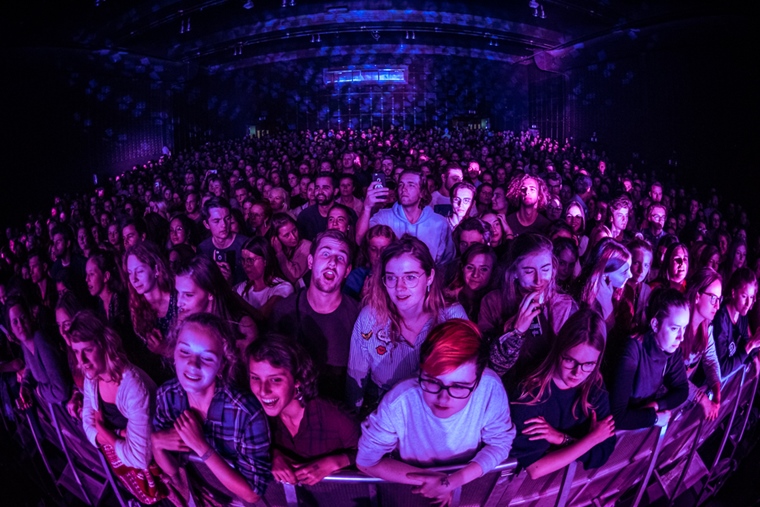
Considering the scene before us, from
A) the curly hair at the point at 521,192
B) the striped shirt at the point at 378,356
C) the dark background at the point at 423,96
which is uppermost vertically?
the dark background at the point at 423,96

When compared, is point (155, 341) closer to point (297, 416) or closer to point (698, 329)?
point (297, 416)

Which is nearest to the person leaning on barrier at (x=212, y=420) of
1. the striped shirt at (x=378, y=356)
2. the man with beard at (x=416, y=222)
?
the striped shirt at (x=378, y=356)

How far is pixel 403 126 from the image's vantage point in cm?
2538

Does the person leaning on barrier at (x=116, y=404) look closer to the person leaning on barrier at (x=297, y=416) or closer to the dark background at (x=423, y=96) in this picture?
the person leaning on barrier at (x=297, y=416)

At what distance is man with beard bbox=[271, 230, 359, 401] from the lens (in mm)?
2492

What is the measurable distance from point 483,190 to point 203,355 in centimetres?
399

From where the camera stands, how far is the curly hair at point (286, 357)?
1892 millimetres

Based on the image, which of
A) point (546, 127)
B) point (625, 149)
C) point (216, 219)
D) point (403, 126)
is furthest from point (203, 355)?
point (403, 126)

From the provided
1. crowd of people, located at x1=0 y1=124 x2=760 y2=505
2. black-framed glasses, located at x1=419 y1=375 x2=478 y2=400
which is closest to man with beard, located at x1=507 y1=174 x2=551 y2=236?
crowd of people, located at x1=0 y1=124 x2=760 y2=505

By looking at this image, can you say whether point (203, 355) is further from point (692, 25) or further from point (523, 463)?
point (692, 25)

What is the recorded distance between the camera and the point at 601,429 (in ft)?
6.81

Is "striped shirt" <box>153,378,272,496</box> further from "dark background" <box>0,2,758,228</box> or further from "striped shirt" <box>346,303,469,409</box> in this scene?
"dark background" <box>0,2,758,228</box>

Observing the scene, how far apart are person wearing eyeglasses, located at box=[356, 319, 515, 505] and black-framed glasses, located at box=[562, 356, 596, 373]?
0.31 m

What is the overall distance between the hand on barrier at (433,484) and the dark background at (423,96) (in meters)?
10.2
